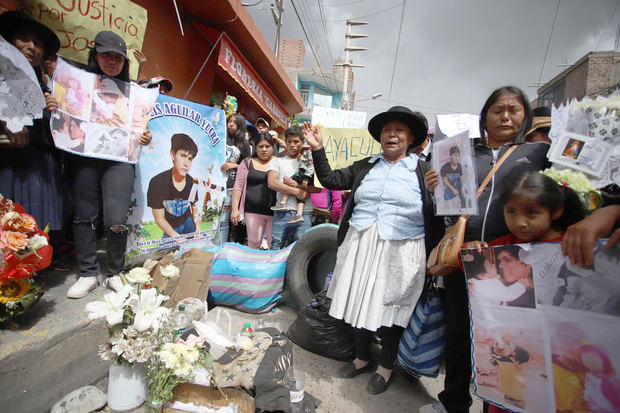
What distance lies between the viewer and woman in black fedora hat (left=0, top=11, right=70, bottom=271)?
1.81 m

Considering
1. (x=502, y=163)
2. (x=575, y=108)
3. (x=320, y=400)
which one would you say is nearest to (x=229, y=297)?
(x=320, y=400)

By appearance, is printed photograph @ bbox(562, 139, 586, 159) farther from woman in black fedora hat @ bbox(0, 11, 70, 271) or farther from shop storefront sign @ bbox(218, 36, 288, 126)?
shop storefront sign @ bbox(218, 36, 288, 126)

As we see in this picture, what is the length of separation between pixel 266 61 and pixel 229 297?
5144 millimetres

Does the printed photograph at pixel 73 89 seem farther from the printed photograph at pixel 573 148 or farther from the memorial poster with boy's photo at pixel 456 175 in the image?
the printed photograph at pixel 573 148

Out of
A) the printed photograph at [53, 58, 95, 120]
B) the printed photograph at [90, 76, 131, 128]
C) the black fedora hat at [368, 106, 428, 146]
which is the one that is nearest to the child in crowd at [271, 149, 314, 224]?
the black fedora hat at [368, 106, 428, 146]

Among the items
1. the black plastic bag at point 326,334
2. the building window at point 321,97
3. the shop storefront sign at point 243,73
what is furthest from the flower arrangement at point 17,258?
the building window at point 321,97

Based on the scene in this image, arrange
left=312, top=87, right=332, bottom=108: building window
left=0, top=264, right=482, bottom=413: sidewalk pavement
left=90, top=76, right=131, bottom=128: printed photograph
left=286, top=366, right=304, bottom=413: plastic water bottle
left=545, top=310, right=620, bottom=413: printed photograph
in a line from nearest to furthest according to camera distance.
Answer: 1. left=545, top=310, right=620, bottom=413: printed photograph
2. left=0, top=264, right=482, bottom=413: sidewalk pavement
3. left=286, top=366, right=304, bottom=413: plastic water bottle
4. left=90, top=76, right=131, bottom=128: printed photograph
5. left=312, top=87, right=332, bottom=108: building window

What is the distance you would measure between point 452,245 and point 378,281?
58cm

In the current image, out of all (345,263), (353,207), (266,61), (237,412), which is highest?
(266,61)

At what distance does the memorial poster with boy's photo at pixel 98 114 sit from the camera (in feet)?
6.66

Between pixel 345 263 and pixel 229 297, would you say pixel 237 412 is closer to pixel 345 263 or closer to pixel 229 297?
pixel 345 263

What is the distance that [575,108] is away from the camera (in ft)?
3.79

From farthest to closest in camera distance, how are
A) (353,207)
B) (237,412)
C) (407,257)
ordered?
(353,207) → (407,257) → (237,412)

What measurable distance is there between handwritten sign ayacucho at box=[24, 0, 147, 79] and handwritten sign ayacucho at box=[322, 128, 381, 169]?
227cm
